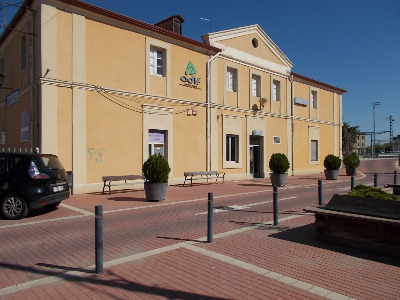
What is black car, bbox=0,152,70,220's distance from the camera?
8.09 metres

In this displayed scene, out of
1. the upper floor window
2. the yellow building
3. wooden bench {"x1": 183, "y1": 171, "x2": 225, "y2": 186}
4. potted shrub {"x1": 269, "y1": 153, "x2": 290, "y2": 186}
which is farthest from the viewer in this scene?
wooden bench {"x1": 183, "y1": 171, "x2": 225, "y2": 186}

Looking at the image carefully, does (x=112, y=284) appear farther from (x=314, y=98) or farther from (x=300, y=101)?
(x=314, y=98)

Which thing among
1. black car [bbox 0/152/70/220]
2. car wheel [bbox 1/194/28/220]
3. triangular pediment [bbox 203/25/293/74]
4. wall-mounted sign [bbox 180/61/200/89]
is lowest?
car wheel [bbox 1/194/28/220]

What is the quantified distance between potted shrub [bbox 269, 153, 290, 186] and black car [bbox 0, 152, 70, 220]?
36.1 feet

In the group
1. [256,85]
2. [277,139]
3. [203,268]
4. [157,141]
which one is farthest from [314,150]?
[203,268]

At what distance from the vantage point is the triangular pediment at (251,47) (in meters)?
19.6

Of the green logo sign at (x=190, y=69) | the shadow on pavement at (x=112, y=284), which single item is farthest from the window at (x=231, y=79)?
the shadow on pavement at (x=112, y=284)

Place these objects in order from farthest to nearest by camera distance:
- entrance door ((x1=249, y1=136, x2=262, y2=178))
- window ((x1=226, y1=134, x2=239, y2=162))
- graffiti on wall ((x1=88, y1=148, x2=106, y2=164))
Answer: entrance door ((x1=249, y1=136, x2=262, y2=178)), window ((x1=226, y1=134, x2=239, y2=162)), graffiti on wall ((x1=88, y1=148, x2=106, y2=164))

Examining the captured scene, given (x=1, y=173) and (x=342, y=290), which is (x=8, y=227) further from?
(x=342, y=290)

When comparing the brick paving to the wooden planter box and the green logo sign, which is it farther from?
the green logo sign

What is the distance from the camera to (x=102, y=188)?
13789 mm

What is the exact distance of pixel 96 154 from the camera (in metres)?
13.6

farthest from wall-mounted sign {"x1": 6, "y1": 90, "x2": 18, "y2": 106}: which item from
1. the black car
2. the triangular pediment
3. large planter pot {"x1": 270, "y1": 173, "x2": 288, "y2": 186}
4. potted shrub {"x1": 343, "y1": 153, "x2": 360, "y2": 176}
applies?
potted shrub {"x1": 343, "y1": 153, "x2": 360, "y2": 176}

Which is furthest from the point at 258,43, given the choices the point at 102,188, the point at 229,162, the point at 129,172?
the point at 102,188
